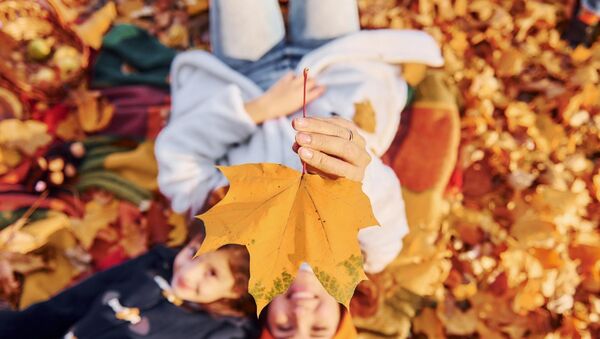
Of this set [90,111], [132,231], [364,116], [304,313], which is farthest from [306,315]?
[90,111]

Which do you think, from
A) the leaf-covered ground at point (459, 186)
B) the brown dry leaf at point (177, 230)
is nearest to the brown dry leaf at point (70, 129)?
the leaf-covered ground at point (459, 186)

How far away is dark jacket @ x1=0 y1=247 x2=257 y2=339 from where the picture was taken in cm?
112

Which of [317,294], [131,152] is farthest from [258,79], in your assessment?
[317,294]

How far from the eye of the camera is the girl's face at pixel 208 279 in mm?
1056

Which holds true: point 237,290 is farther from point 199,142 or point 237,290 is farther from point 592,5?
point 592,5

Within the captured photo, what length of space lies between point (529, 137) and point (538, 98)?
16 centimetres

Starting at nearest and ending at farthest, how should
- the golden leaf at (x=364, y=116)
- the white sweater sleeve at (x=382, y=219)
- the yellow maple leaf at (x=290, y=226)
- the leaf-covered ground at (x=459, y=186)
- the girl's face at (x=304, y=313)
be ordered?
the yellow maple leaf at (x=290, y=226), the girl's face at (x=304, y=313), the white sweater sleeve at (x=382, y=219), the golden leaf at (x=364, y=116), the leaf-covered ground at (x=459, y=186)

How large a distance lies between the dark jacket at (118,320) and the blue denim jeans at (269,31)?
58 centimetres

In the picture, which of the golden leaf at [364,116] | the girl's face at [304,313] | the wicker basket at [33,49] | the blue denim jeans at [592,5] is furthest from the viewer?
the blue denim jeans at [592,5]

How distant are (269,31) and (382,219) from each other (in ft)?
1.88

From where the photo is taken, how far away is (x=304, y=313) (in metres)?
0.98

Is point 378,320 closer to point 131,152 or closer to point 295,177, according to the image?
point 295,177

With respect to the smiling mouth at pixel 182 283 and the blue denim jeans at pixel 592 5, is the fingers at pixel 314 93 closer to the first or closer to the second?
the smiling mouth at pixel 182 283

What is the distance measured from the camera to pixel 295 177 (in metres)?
0.69
